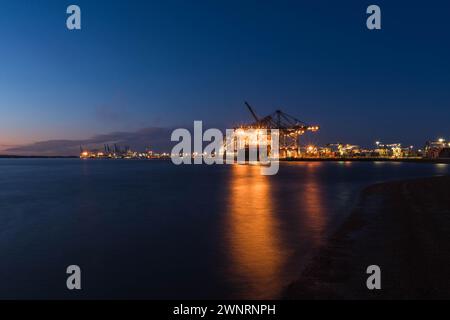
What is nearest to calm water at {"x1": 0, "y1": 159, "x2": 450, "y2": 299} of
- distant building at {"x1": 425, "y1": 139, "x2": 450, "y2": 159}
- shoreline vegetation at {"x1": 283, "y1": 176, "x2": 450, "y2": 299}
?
shoreline vegetation at {"x1": 283, "y1": 176, "x2": 450, "y2": 299}

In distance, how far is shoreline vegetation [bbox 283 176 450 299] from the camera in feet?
22.2

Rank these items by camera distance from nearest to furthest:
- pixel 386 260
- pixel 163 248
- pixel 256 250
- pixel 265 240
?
1. pixel 386 260
2. pixel 256 250
3. pixel 163 248
4. pixel 265 240

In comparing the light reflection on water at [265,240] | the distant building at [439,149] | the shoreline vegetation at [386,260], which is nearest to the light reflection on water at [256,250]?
the light reflection on water at [265,240]

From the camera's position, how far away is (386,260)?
8625mm

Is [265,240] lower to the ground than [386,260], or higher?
lower

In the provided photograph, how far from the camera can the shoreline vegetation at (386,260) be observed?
6.78 meters

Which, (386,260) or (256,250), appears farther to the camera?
(256,250)

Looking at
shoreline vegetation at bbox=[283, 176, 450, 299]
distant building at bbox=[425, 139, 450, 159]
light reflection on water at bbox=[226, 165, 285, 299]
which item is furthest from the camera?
distant building at bbox=[425, 139, 450, 159]

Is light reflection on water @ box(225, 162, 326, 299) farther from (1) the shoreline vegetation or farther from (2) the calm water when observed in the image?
(1) the shoreline vegetation

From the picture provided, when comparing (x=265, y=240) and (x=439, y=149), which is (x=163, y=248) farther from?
(x=439, y=149)

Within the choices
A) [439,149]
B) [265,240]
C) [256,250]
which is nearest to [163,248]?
[256,250]

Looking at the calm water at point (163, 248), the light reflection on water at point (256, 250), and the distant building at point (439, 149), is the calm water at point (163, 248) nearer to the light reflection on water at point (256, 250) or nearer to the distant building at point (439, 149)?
the light reflection on water at point (256, 250)

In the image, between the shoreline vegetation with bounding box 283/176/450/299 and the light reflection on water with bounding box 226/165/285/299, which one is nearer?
the shoreline vegetation with bounding box 283/176/450/299
